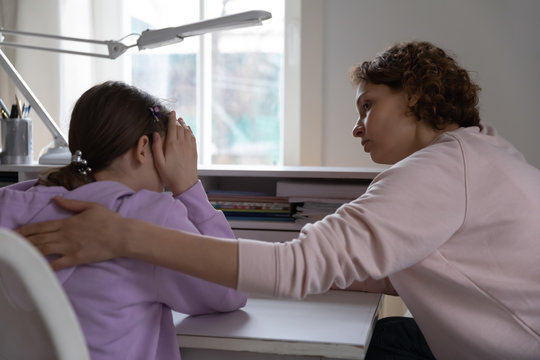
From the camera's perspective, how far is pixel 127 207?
83 cm

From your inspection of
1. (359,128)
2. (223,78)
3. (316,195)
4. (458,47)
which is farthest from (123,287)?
(223,78)

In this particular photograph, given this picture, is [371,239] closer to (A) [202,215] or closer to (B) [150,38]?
(A) [202,215]

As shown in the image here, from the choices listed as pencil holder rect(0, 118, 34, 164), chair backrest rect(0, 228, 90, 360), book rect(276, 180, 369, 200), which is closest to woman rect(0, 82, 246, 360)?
chair backrest rect(0, 228, 90, 360)

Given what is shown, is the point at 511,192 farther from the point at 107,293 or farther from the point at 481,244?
the point at 107,293

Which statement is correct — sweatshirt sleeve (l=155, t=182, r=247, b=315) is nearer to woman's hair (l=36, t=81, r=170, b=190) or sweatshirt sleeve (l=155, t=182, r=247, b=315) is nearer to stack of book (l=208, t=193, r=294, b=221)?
woman's hair (l=36, t=81, r=170, b=190)

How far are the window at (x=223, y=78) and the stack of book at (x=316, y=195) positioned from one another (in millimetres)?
1889

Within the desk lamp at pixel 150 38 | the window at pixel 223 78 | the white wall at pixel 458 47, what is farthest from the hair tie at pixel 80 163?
the window at pixel 223 78

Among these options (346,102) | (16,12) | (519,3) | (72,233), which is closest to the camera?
(72,233)

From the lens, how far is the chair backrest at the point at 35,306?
51cm

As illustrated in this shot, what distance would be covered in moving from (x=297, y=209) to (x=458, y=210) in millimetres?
598

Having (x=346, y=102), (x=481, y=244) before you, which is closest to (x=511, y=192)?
(x=481, y=244)

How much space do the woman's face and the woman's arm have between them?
0.41 meters

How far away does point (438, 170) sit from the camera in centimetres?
86

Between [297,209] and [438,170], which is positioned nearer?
[438,170]
